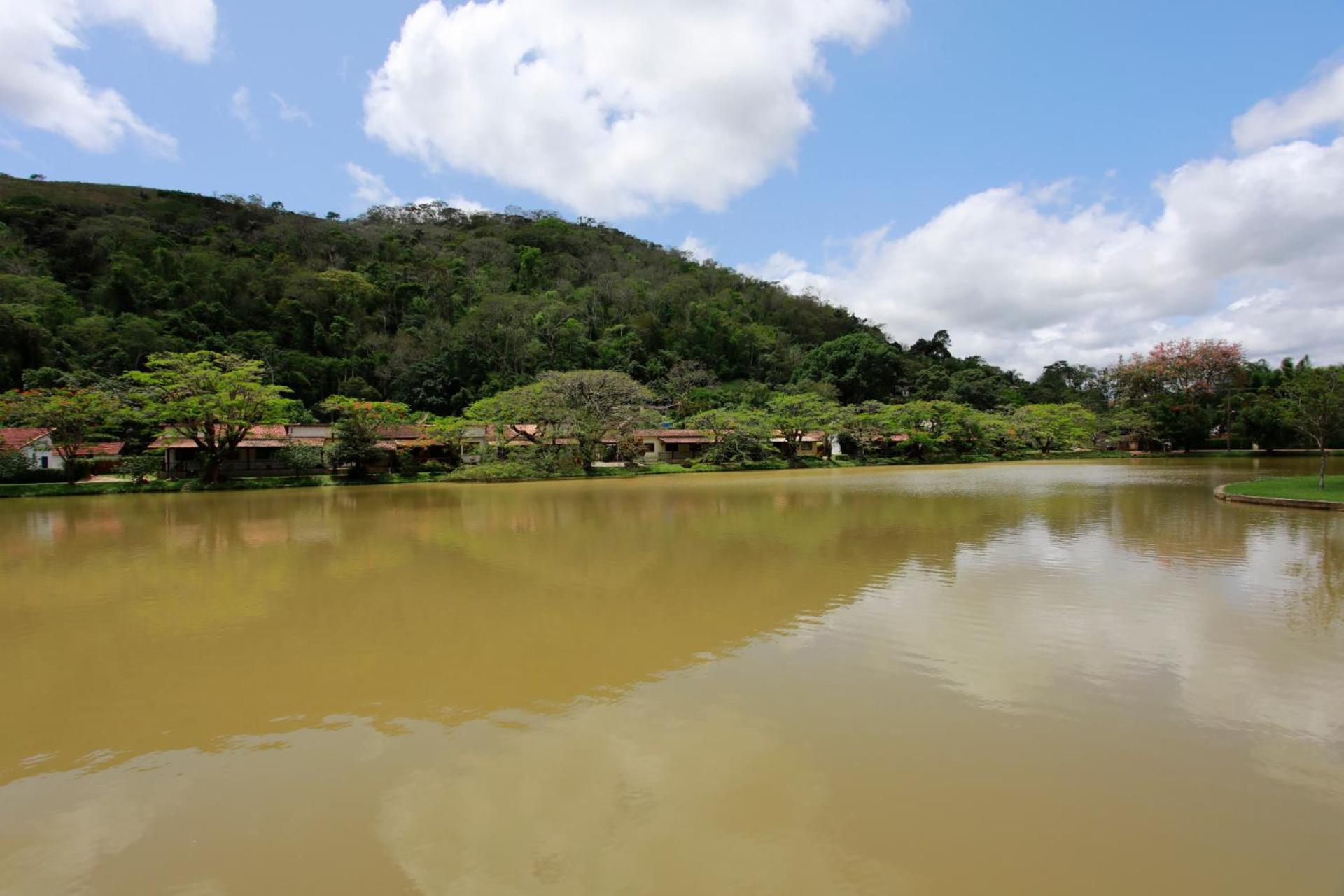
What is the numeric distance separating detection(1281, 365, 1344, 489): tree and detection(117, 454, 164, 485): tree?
1435 inches

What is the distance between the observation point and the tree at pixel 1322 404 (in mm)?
15773

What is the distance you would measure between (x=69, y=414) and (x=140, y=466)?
271 centimetres

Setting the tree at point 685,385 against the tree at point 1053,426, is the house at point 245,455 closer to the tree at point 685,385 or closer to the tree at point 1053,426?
the tree at point 685,385

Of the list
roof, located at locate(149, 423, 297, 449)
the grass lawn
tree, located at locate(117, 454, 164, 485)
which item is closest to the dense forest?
roof, located at locate(149, 423, 297, 449)

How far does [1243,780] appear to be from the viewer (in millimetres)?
3455

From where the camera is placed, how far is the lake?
2938 millimetres

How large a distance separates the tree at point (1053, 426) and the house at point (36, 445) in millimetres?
51305

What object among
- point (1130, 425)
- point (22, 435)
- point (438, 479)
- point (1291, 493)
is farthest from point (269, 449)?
point (1130, 425)

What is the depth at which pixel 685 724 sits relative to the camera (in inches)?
167

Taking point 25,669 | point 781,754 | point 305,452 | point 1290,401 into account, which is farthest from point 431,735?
point 305,452

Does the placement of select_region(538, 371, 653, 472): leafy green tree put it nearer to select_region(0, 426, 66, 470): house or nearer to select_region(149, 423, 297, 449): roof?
select_region(149, 423, 297, 449): roof

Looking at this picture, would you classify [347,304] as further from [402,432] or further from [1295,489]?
[1295,489]

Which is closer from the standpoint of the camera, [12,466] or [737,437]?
[12,466]

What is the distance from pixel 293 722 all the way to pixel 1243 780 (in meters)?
5.70
